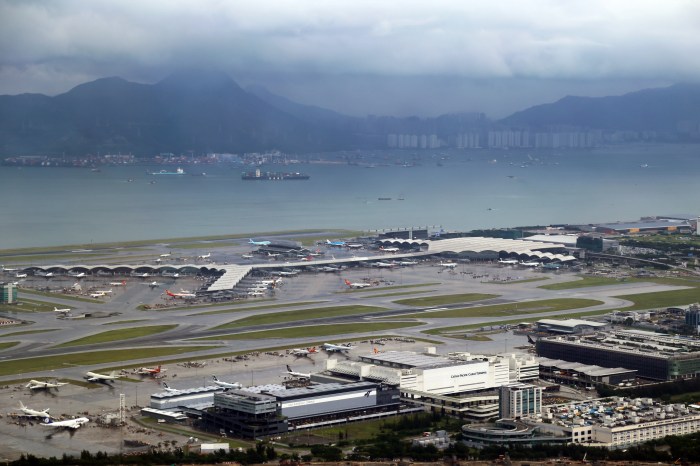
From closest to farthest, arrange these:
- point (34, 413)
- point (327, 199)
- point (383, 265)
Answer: point (34, 413) < point (383, 265) < point (327, 199)

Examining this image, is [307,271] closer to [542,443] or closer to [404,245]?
[404,245]

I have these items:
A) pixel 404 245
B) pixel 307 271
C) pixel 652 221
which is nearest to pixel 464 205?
pixel 652 221

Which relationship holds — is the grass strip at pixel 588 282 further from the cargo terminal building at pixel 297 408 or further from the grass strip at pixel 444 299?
the cargo terminal building at pixel 297 408

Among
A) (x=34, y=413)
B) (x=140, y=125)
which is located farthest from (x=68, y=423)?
(x=140, y=125)

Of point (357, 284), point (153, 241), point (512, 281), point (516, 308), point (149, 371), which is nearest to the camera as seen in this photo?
point (149, 371)

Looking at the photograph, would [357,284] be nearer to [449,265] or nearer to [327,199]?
[449,265]

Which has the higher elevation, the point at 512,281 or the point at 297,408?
the point at 512,281

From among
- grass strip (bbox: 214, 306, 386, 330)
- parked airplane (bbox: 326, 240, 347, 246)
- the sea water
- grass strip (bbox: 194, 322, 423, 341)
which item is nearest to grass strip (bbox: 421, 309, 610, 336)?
grass strip (bbox: 194, 322, 423, 341)
